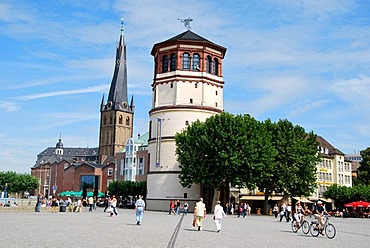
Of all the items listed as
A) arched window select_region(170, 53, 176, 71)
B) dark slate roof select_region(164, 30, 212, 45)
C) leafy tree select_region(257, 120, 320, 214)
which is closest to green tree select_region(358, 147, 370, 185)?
leafy tree select_region(257, 120, 320, 214)

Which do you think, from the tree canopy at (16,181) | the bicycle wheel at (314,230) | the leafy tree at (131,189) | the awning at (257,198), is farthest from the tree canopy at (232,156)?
the tree canopy at (16,181)

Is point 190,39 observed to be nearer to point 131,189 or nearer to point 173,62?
point 173,62

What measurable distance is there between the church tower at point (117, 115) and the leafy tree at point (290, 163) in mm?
106861

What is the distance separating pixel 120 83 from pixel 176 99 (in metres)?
105

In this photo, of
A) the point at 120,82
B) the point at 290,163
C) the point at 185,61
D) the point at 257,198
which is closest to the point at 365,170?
the point at 257,198

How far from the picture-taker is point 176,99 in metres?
58.5

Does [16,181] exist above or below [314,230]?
above

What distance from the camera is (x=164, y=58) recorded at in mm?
61469

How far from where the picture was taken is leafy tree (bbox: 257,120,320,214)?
54.8 metres

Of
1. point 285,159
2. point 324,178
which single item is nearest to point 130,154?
point 324,178

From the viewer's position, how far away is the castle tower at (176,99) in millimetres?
57194

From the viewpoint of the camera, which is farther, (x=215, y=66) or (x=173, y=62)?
(x=215, y=66)

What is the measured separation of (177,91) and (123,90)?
106559mm

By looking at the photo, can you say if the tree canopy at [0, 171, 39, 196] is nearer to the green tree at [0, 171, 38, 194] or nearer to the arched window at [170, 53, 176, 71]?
the green tree at [0, 171, 38, 194]
